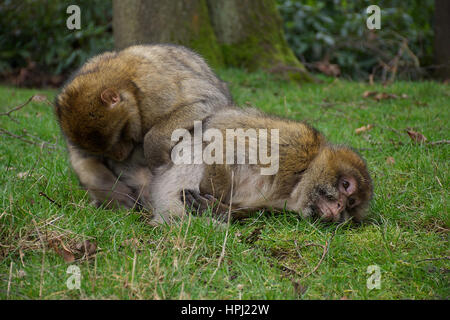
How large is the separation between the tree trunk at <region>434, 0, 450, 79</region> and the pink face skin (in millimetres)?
6556

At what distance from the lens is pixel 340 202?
3.56 metres

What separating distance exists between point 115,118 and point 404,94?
194 inches

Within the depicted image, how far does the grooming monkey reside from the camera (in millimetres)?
3748

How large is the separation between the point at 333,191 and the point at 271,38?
5498mm

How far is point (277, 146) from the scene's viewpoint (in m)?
3.63

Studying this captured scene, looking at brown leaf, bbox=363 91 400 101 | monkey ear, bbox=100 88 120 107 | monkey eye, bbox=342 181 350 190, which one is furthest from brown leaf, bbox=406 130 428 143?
monkey ear, bbox=100 88 120 107

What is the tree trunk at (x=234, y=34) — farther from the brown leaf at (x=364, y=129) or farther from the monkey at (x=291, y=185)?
the monkey at (x=291, y=185)

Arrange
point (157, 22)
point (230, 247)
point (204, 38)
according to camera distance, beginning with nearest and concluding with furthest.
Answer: point (230, 247), point (157, 22), point (204, 38)

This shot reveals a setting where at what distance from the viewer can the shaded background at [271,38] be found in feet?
27.9

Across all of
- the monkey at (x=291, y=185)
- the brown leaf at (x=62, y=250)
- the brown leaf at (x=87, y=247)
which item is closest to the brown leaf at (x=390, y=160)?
the monkey at (x=291, y=185)

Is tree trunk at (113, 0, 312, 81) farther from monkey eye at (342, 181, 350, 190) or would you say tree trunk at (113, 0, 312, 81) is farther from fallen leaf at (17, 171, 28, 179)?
monkey eye at (342, 181, 350, 190)

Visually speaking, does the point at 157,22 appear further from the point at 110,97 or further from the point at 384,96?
the point at 110,97

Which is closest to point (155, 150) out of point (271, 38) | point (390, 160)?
point (390, 160)
